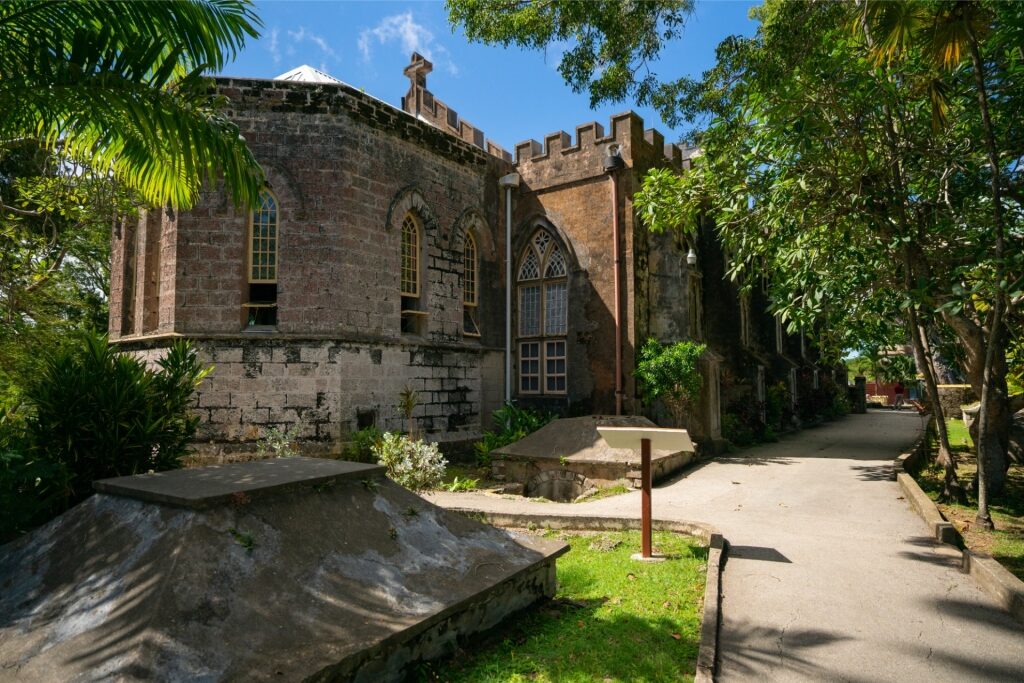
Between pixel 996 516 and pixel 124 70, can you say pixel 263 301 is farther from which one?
pixel 996 516

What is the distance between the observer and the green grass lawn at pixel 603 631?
412 centimetres

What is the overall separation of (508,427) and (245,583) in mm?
11016

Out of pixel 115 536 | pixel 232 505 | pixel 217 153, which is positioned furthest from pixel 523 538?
pixel 217 153

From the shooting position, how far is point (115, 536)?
3801 mm

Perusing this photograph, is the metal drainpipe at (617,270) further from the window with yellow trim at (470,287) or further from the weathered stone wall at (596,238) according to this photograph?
the window with yellow trim at (470,287)

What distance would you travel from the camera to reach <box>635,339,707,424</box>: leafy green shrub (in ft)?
43.5

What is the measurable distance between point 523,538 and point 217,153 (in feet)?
15.2

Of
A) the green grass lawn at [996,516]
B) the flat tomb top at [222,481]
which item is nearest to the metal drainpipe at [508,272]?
the green grass lawn at [996,516]

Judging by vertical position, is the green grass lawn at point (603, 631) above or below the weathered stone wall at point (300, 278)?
below

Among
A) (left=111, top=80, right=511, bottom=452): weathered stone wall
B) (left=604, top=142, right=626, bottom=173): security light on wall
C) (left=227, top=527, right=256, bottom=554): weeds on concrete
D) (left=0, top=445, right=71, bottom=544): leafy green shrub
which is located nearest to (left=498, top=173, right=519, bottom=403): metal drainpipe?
(left=604, top=142, right=626, bottom=173): security light on wall

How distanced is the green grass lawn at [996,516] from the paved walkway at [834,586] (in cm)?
53

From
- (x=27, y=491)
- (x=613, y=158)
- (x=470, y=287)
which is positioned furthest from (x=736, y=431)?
(x=27, y=491)

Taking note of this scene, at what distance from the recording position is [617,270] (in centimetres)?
1425

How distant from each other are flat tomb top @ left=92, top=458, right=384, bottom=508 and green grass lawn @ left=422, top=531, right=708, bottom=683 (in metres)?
1.62
